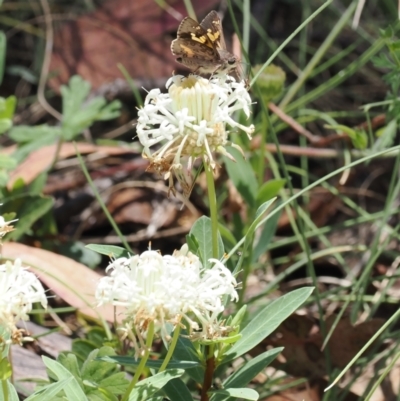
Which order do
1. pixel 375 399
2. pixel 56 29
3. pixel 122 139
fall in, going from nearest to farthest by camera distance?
pixel 375 399, pixel 122 139, pixel 56 29

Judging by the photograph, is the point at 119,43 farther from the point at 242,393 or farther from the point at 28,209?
the point at 242,393

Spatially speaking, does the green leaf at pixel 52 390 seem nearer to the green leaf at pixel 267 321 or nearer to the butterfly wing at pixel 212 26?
the green leaf at pixel 267 321

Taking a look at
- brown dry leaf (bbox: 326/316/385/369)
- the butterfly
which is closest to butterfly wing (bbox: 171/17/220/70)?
the butterfly

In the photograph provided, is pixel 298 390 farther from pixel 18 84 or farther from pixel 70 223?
pixel 18 84

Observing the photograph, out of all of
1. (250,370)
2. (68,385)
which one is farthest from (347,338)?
(68,385)

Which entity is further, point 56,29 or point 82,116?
point 56,29

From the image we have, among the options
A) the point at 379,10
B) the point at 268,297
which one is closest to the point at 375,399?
the point at 268,297
